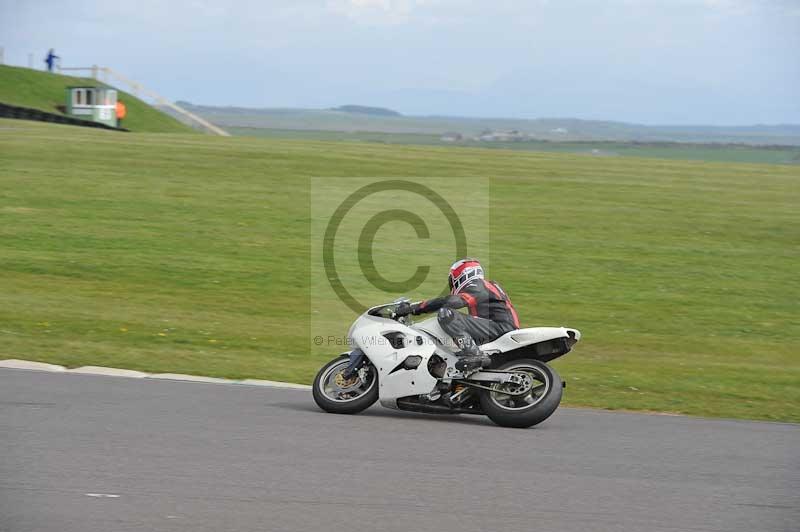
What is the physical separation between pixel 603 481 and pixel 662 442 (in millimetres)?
1844

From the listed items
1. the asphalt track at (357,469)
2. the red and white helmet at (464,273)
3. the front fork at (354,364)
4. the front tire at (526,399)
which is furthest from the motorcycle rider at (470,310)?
the asphalt track at (357,469)

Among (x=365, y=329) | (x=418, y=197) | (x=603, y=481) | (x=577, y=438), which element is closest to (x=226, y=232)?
(x=418, y=197)

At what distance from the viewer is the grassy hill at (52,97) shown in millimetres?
58562

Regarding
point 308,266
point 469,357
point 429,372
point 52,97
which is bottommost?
point 429,372

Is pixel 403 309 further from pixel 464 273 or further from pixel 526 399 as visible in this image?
pixel 526 399

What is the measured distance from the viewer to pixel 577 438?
9.03 meters

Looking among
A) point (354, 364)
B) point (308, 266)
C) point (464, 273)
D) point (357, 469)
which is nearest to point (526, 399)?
point (464, 273)

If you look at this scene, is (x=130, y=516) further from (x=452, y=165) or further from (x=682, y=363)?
(x=452, y=165)

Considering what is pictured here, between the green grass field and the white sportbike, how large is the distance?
2331 mm

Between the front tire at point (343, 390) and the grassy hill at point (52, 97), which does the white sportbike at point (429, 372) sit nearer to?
the front tire at point (343, 390)

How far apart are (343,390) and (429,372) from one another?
0.86 meters

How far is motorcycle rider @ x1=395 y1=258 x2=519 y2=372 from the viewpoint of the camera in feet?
32.1

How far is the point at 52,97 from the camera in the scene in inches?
2388

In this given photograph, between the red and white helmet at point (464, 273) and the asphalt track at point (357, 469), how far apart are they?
4.45 ft
